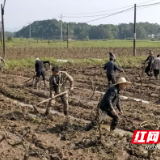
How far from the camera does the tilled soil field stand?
19.5ft

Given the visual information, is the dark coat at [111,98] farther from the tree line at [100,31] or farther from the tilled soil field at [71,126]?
the tree line at [100,31]

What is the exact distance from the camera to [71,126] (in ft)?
25.1

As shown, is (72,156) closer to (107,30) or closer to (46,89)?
(46,89)

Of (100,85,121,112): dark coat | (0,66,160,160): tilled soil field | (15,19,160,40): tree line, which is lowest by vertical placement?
(0,66,160,160): tilled soil field

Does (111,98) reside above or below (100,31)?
below

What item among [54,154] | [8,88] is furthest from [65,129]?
[8,88]

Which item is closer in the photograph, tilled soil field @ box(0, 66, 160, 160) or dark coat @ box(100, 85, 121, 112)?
tilled soil field @ box(0, 66, 160, 160)

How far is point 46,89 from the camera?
41.8ft

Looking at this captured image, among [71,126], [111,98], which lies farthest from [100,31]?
[111,98]

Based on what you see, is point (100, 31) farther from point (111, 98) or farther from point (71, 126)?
point (111, 98)

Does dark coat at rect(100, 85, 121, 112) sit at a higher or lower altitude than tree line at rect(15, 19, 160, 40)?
lower

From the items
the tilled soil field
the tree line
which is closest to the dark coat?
the tilled soil field

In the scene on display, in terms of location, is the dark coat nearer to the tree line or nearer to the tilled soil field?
the tilled soil field

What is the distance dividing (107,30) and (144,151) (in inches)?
4430
